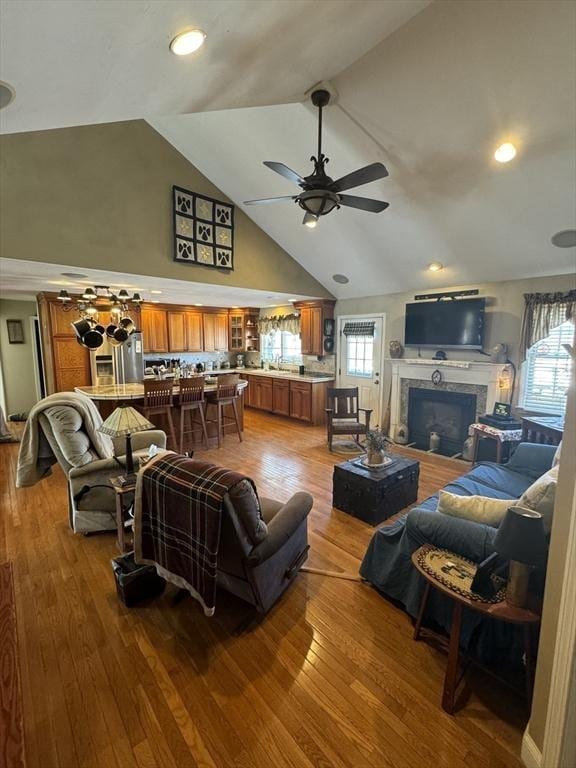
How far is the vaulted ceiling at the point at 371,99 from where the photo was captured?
4.90 ft

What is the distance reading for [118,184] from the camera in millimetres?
3908

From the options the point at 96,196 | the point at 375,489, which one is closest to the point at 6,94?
the point at 96,196

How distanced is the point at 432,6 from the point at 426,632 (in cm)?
387

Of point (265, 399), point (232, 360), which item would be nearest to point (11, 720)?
point (265, 399)

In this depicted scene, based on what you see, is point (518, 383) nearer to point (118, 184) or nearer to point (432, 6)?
point (432, 6)

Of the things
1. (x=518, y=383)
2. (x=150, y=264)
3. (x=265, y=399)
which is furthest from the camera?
(x=265, y=399)

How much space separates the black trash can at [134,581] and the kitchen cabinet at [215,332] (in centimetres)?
607

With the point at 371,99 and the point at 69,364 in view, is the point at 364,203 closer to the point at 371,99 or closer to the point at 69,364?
the point at 371,99

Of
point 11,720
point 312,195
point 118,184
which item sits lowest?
point 11,720

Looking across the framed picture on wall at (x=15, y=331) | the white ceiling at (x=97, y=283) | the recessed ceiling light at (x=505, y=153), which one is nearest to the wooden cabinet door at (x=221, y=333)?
the white ceiling at (x=97, y=283)

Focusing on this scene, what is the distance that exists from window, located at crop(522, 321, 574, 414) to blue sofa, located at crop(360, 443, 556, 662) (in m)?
2.04

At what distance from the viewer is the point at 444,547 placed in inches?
72.7

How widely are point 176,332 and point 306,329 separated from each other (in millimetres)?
2818

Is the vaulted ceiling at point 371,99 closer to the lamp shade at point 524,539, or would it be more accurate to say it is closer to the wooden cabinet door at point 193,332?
the lamp shade at point 524,539
